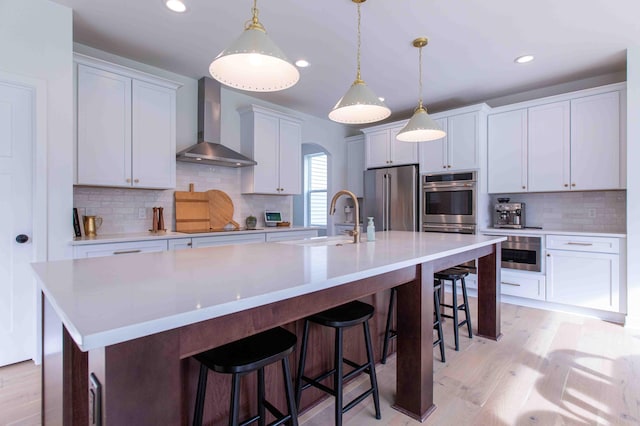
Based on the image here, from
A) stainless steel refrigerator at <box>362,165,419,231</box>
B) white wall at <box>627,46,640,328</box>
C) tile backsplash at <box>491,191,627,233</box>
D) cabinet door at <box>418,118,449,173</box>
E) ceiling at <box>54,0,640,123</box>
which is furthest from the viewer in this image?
stainless steel refrigerator at <box>362,165,419,231</box>

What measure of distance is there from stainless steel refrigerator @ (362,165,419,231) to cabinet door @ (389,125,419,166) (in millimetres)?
102

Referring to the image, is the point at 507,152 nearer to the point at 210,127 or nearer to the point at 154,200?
the point at 210,127

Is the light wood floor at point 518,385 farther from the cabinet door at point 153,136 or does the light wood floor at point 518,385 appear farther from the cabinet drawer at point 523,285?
the cabinet door at point 153,136

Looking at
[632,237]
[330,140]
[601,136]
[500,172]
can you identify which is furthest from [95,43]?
[632,237]

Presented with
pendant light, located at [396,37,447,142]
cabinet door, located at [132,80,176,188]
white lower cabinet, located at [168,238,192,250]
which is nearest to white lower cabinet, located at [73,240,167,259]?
white lower cabinet, located at [168,238,192,250]

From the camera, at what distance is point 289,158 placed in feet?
15.0

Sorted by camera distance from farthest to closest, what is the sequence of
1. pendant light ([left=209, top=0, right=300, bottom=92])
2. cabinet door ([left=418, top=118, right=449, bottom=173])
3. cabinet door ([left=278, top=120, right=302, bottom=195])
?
cabinet door ([left=278, top=120, right=302, bottom=195])
cabinet door ([left=418, top=118, right=449, bottom=173])
pendant light ([left=209, top=0, right=300, bottom=92])

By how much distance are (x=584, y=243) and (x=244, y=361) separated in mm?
3751

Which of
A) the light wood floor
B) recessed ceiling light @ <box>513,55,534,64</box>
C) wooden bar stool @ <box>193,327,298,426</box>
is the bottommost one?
the light wood floor

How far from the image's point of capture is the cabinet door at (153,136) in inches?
124

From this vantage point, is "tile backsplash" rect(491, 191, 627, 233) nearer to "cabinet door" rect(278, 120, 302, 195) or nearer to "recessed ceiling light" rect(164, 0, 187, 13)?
"cabinet door" rect(278, 120, 302, 195)

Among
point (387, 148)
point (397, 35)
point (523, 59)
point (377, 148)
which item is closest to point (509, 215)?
point (523, 59)

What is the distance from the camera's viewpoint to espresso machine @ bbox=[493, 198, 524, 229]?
4.00 m

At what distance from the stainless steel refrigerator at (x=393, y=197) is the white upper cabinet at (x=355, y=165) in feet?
1.51
